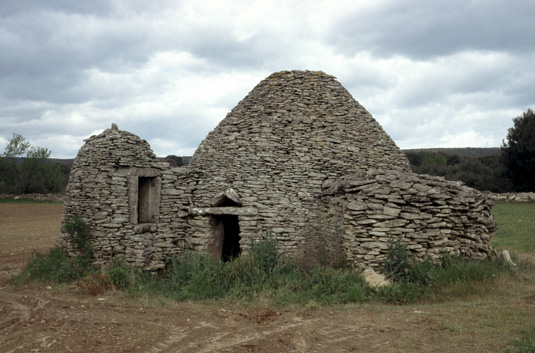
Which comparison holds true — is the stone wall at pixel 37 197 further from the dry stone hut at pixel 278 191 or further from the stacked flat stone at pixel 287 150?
the stacked flat stone at pixel 287 150

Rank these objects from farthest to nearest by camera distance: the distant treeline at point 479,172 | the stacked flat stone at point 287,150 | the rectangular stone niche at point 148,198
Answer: the distant treeline at point 479,172, the rectangular stone niche at point 148,198, the stacked flat stone at point 287,150

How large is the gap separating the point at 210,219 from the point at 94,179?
8.99 ft

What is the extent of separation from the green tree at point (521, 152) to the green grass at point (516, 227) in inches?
182

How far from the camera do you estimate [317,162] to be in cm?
961

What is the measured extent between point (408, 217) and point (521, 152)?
87.6ft

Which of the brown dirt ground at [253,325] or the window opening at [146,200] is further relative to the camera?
the window opening at [146,200]

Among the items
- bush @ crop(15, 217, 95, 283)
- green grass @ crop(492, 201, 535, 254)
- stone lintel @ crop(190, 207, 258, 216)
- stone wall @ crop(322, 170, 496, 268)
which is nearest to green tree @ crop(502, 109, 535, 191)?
green grass @ crop(492, 201, 535, 254)

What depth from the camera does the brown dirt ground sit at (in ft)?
17.1

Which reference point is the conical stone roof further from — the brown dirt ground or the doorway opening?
the brown dirt ground

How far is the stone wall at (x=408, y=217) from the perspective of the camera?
7898 millimetres

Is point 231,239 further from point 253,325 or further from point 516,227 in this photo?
point 516,227

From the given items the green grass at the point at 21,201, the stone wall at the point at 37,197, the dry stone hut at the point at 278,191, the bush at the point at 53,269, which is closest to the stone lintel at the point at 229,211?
the dry stone hut at the point at 278,191

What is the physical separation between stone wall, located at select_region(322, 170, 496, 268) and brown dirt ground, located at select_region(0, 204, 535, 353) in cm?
128

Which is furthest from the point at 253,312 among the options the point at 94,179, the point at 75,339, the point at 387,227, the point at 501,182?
the point at 501,182
